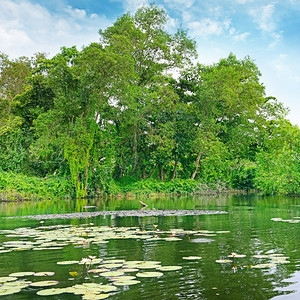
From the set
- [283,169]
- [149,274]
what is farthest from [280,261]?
[283,169]

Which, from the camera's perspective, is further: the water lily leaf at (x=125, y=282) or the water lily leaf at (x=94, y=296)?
the water lily leaf at (x=125, y=282)

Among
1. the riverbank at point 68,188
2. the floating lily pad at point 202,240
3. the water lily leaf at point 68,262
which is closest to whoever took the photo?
the water lily leaf at point 68,262

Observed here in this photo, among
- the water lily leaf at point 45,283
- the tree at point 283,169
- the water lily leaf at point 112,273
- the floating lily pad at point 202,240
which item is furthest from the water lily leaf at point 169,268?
the tree at point 283,169

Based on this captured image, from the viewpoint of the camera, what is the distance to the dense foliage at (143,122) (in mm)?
28625

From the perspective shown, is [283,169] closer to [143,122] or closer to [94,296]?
[143,122]

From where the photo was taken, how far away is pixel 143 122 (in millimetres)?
32719

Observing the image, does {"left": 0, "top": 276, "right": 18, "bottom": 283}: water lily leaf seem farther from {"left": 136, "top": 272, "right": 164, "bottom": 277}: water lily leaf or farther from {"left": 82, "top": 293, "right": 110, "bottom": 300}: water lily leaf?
{"left": 136, "top": 272, "right": 164, "bottom": 277}: water lily leaf

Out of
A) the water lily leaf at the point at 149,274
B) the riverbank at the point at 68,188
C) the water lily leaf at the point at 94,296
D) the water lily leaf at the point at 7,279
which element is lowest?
the water lily leaf at the point at 7,279

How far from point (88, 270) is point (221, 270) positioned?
6.20 ft

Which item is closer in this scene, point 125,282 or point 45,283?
point 125,282

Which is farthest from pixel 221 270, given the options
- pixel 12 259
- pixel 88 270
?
pixel 12 259

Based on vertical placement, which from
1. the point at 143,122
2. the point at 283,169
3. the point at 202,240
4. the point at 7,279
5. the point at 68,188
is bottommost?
the point at 7,279

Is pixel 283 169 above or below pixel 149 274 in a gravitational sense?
above

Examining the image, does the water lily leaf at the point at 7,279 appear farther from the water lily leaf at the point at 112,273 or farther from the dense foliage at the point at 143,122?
the dense foliage at the point at 143,122
